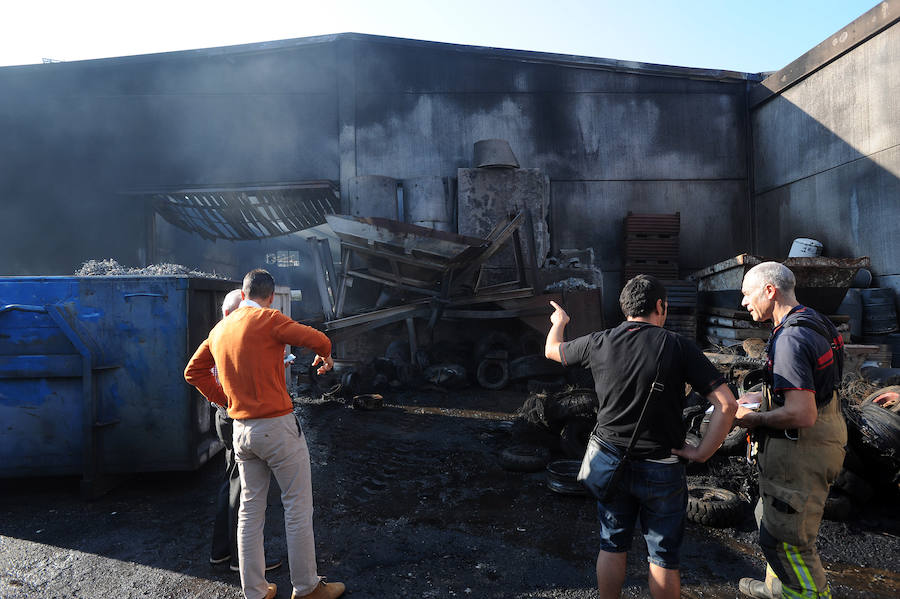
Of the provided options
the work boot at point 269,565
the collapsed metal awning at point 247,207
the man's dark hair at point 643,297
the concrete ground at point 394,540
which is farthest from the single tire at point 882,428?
the collapsed metal awning at point 247,207

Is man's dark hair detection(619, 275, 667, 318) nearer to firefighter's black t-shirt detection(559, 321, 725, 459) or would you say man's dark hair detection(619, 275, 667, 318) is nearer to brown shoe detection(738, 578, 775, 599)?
firefighter's black t-shirt detection(559, 321, 725, 459)

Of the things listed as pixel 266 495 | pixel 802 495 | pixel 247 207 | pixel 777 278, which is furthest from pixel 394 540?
pixel 247 207

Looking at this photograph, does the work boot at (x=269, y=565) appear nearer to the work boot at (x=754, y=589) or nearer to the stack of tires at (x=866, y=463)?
the work boot at (x=754, y=589)

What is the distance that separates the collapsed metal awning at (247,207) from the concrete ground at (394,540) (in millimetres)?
7414

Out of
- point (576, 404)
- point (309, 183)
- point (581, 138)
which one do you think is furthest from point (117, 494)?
point (581, 138)

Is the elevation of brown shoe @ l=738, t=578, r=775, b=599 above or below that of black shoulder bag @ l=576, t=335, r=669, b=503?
below

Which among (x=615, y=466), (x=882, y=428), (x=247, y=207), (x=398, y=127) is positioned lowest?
(x=882, y=428)

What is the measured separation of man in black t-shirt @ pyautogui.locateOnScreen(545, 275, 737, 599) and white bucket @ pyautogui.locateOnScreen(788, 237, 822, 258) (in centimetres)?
840

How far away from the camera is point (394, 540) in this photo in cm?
332

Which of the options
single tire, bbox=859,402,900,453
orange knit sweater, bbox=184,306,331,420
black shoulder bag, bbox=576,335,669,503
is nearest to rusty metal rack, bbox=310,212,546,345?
single tire, bbox=859,402,900,453

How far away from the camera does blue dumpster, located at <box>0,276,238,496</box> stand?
3.96 m

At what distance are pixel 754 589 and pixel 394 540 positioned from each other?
2131 mm

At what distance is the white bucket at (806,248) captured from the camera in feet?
28.9

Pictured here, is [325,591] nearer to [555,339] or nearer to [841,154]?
[555,339]
